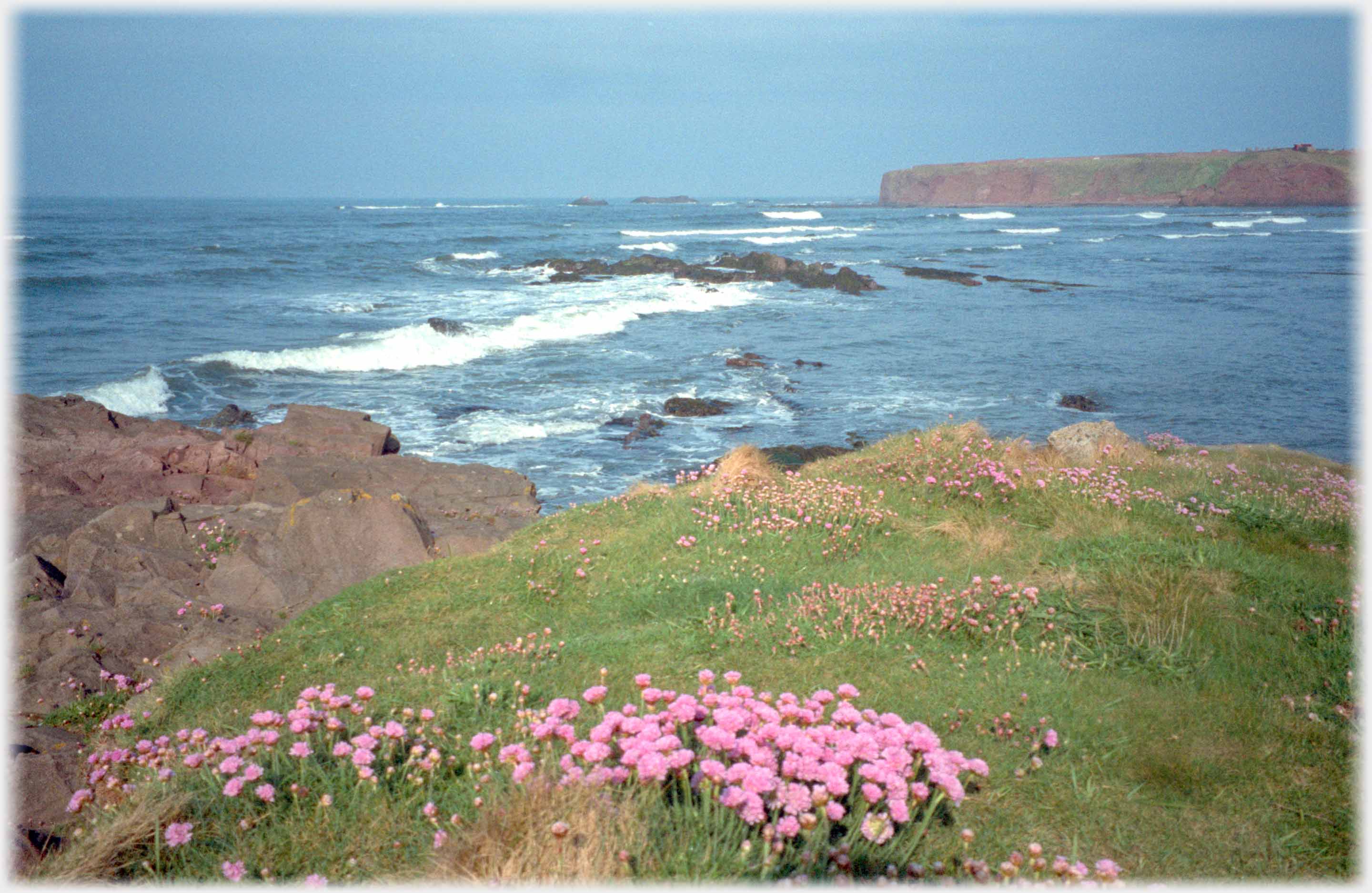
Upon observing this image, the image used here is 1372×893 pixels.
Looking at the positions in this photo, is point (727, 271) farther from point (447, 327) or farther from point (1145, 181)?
point (1145, 181)

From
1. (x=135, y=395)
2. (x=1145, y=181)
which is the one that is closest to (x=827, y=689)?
(x=135, y=395)

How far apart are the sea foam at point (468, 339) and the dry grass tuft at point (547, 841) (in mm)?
20695

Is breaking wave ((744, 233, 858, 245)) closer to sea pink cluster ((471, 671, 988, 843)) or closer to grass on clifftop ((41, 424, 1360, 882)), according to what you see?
grass on clifftop ((41, 424, 1360, 882))

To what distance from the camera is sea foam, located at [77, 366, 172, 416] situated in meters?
18.7

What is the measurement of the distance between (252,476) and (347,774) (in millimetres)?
9336

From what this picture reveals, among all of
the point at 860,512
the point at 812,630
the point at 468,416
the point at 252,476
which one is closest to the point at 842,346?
the point at 468,416

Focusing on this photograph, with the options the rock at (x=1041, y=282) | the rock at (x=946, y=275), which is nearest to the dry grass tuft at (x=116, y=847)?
the rock at (x=1041, y=282)

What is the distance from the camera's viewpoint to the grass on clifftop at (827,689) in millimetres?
3109

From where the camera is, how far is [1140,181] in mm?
131875

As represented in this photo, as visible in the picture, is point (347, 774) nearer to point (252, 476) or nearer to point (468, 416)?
point (252, 476)

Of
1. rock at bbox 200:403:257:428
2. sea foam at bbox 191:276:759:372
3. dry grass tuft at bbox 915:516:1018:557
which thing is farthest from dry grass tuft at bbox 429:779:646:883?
sea foam at bbox 191:276:759:372

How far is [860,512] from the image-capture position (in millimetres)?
7102

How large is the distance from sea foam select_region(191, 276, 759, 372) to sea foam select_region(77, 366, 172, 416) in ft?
7.73

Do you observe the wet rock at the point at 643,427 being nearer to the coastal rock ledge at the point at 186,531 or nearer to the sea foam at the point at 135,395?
the coastal rock ledge at the point at 186,531
